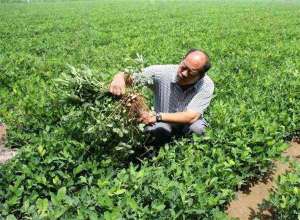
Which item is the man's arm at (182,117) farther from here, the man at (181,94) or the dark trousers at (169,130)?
the dark trousers at (169,130)

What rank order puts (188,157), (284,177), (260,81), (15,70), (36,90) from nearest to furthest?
(284,177), (188,157), (36,90), (260,81), (15,70)

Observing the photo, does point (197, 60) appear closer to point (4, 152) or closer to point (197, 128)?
point (197, 128)

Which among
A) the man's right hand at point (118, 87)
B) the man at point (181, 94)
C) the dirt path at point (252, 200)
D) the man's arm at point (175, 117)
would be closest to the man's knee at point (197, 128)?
the man at point (181, 94)

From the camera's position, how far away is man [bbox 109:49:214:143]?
4715mm

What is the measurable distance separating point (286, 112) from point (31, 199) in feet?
12.6

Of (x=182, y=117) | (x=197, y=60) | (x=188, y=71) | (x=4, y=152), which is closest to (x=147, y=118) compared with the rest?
(x=182, y=117)

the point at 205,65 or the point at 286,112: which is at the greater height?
the point at 205,65

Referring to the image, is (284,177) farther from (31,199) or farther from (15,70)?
(15,70)

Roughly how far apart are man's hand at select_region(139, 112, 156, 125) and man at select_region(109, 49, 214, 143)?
0.05ft

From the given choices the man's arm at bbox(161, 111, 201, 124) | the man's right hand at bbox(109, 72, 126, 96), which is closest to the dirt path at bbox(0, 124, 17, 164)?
the man's right hand at bbox(109, 72, 126, 96)

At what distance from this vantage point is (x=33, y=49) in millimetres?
12477

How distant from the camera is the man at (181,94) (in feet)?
15.5

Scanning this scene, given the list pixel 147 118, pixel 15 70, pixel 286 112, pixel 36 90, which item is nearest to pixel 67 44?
pixel 15 70

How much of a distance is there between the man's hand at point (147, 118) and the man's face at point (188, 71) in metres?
0.62
